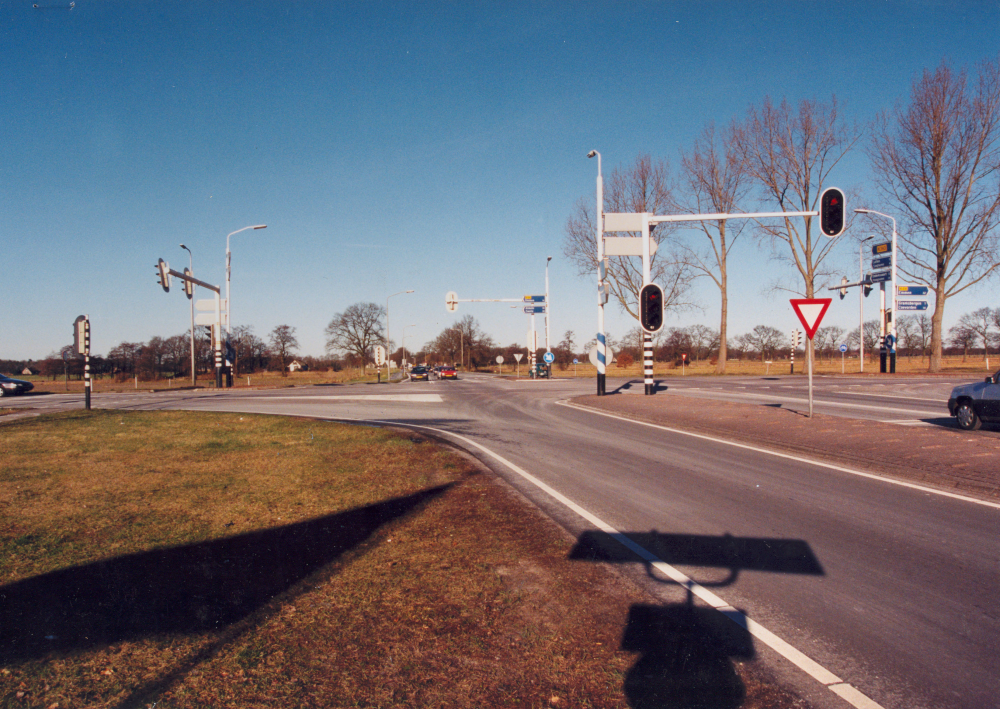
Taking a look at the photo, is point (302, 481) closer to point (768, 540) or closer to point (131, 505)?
point (131, 505)

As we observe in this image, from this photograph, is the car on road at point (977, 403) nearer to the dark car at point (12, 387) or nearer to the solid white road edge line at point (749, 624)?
the solid white road edge line at point (749, 624)

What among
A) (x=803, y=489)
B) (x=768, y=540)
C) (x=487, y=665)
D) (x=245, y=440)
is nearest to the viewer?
(x=487, y=665)

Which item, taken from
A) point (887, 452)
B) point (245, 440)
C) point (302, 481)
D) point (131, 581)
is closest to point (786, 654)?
point (131, 581)

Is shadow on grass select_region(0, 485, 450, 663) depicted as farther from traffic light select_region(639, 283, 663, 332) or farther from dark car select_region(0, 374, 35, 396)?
dark car select_region(0, 374, 35, 396)

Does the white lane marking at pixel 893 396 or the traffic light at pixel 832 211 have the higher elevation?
the traffic light at pixel 832 211

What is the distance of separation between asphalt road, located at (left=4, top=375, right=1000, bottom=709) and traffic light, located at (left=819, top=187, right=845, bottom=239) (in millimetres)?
7488

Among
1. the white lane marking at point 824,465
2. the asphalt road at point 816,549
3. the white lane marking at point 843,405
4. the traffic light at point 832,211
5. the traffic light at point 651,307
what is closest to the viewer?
the asphalt road at point 816,549

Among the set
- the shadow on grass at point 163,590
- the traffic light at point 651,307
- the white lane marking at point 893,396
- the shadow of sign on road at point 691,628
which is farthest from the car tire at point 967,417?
the shadow on grass at point 163,590

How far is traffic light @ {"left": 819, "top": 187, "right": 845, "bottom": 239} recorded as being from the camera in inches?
598

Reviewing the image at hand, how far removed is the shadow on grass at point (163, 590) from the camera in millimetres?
3693

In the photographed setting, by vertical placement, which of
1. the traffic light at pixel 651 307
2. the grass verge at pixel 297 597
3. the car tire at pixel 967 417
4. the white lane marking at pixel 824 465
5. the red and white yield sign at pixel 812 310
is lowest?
the white lane marking at pixel 824 465

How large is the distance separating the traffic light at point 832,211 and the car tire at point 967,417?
197 inches

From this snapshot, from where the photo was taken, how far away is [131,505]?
7008 millimetres

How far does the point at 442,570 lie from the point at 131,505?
4.50 metres
